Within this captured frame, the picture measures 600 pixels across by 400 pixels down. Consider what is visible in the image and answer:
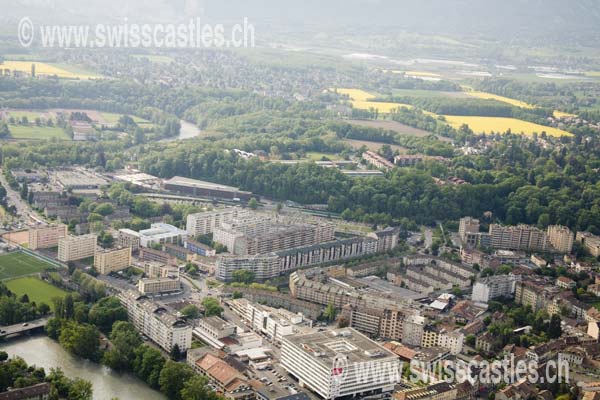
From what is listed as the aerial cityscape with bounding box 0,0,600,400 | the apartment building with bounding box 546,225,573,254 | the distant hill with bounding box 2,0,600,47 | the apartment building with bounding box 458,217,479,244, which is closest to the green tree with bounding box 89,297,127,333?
the aerial cityscape with bounding box 0,0,600,400

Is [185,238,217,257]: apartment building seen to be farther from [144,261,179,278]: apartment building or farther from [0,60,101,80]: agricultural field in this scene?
[0,60,101,80]: agricultural field

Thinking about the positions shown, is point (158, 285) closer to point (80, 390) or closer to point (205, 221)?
point (205, 221)

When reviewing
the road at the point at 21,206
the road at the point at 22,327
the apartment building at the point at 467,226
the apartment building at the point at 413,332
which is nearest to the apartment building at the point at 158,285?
the road at the point at 22,327

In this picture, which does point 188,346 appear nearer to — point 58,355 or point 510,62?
point 58,355

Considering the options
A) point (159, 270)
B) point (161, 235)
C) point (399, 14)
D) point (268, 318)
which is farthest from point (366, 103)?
point (399, 14)

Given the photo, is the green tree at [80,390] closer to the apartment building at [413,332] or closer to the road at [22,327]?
the road at [22,327]

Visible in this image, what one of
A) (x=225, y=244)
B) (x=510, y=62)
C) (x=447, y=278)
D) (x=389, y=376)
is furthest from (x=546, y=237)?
(x=510, y=62)
